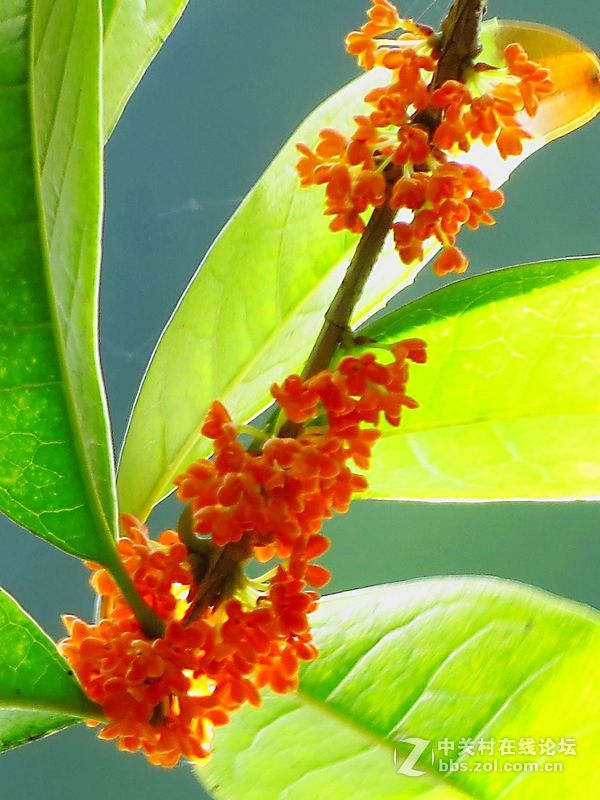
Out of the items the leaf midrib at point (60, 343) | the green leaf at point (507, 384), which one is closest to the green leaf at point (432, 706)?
the green leaf at point (507, 384)

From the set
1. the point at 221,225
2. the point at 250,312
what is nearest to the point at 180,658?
the point at 250,312

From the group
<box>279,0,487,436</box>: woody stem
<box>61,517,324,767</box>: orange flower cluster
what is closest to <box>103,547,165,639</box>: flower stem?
<box>61,517,324,767</box>: orange flower cluster

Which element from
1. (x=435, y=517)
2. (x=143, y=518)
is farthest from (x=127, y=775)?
(x=143, y=518)

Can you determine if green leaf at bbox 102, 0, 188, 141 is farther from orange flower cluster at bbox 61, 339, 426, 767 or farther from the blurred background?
the blurred background

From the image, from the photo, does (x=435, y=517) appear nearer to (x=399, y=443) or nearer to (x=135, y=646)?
(x=399, y=443)

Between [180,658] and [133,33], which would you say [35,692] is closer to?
[180,658]

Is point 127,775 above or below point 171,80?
below
